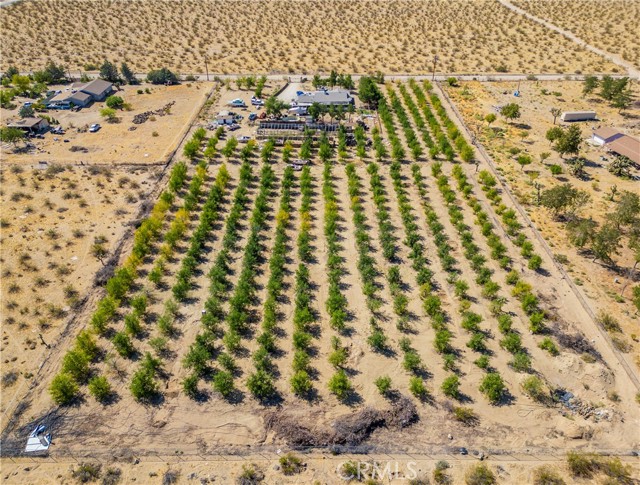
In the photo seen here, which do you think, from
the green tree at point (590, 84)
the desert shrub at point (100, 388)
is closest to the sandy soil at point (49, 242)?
the desert shrub at point (100, 388)

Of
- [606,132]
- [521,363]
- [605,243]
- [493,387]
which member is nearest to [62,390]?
[493,387]

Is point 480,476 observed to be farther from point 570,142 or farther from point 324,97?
point 324,97

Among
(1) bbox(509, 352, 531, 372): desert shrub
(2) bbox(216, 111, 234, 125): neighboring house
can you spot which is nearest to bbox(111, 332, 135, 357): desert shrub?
(1) bbox(509, 352, 531, 372): desert shrub

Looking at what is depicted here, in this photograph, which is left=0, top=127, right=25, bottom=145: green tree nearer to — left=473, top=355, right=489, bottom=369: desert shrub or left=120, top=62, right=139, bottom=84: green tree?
left=120, top=62, right=139, bottom=84: green tree

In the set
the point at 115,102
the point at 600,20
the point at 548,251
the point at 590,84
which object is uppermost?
the point at 600,20

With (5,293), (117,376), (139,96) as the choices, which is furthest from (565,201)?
(139,96)

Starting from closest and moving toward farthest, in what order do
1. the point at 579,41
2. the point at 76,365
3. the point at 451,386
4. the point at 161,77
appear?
the point at 451,386 < the point at 76,365 < the point at 161,77 < the point at 579,41

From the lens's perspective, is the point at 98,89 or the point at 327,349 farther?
the point at 98,89

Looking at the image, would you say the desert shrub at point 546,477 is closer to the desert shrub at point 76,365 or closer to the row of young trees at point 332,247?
the row of young trees at point 332,247
